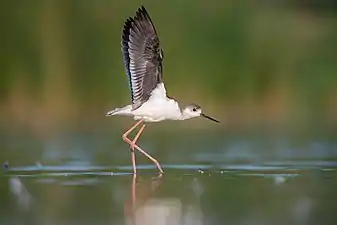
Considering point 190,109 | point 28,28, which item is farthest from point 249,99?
point 190,109

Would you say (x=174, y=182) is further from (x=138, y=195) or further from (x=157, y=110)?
(x=157, y=110)

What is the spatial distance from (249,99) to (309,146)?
3.73 metres

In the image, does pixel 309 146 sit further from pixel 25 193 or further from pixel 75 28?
pixel 75 28

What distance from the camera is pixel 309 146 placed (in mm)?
14906

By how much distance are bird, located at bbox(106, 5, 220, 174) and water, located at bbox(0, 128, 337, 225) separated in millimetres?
631

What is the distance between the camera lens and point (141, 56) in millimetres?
12062

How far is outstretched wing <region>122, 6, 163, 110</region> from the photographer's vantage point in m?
11.9

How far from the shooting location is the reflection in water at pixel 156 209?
9.13 meters

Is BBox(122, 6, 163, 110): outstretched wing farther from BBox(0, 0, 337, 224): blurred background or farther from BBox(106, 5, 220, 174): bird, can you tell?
BBox(0, 0, 337, 224): blurred background

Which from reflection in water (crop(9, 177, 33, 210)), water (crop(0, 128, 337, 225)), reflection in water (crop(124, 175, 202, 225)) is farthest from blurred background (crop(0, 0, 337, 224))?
reflection in water (crop(124, 175, 202, 225))

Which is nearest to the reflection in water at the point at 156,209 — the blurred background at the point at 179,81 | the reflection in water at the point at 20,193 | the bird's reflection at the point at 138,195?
the bird's reflection at the point at 138,195

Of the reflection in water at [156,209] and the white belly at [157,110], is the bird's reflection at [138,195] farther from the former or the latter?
the white belly at [157,110]

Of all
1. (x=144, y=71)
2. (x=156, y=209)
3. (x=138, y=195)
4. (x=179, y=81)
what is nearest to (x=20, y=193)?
(x=138, y=195)

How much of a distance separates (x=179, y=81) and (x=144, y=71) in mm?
6522
